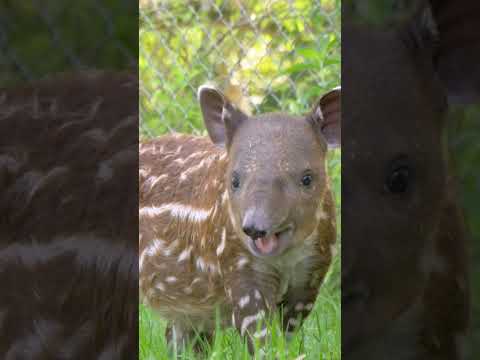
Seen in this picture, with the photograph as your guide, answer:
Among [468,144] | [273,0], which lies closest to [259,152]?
[468,144]

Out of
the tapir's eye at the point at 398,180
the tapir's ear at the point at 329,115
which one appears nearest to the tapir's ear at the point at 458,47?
the tapir's eye at the point at 398,180

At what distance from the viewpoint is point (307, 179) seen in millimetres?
1992

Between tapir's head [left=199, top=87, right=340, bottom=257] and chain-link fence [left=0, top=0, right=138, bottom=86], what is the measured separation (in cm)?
83

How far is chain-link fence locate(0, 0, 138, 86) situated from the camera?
0.99m

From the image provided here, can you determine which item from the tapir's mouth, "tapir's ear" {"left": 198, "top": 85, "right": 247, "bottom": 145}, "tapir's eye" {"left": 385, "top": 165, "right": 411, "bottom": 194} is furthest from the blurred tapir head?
"tapir's ear" {"left": 198, "top": 85, "right": 247, "bottom": 145}

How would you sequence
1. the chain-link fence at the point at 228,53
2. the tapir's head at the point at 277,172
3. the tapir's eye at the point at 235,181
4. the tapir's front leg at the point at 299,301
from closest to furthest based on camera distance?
1. the tapir's head at the point at 277,172
2. the tapir's eye at the point at 235,181
3. the tapir's front leg at the point at 299,301
4. the chain-link fence at the point at 228,53

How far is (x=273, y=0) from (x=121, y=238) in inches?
129

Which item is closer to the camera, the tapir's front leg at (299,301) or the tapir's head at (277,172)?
the tapir's head at (277,172)

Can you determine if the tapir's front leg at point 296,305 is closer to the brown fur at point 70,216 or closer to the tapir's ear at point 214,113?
the tapir's ear at point 214,113

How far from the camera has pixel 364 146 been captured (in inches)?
40.2

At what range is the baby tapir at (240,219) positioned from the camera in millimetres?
1943

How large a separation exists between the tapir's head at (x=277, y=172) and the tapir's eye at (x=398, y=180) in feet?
2.45

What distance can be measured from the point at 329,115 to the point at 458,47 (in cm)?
106

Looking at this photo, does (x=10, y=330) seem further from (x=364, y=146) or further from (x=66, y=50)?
(x=364, y=146)
